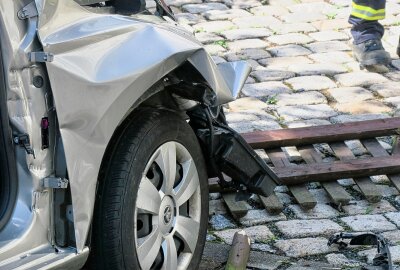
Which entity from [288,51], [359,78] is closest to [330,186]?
[359,78]

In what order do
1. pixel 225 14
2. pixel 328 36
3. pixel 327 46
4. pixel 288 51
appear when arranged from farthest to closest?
pixel 225 14 < pixel 328 36 < pixel 327 46 < pixel 288 51

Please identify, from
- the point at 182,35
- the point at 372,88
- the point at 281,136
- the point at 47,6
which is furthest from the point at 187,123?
the point at 372,88

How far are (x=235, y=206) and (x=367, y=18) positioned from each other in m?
3.01

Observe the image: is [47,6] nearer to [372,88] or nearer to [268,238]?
[268,238]

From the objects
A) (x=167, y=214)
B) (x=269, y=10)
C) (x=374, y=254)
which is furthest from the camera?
(x=269, y=10)

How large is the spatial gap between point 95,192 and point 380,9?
4697 millimetres

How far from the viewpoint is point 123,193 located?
12.0ft

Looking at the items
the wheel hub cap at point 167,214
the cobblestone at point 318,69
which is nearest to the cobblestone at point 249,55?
the cobblestone at point 318,69

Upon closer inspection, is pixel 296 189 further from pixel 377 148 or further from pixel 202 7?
pixel 202 7

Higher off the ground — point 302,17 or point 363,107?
point 302,17

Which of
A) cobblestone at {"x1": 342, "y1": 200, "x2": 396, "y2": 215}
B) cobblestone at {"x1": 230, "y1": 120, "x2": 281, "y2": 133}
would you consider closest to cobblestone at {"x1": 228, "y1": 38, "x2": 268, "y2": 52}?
cobblestone at {"x1": 230, "y1": 120, "x2": 281, "y2": 133}

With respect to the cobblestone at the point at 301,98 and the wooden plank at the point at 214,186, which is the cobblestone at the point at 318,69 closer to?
the cobblestone at the point at 301,98

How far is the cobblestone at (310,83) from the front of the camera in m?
7.12

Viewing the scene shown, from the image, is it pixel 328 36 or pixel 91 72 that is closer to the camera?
pixel 91 72
